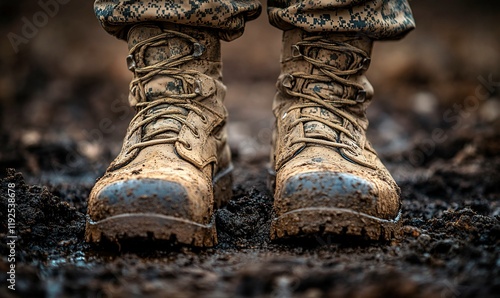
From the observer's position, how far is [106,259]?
1.60 meters

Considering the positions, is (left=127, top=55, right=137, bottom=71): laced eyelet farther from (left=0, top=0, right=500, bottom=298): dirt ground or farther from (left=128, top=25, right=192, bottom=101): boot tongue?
(left=0, top=0, right=500, bottom=298): dirt ground

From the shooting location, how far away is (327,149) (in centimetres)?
185

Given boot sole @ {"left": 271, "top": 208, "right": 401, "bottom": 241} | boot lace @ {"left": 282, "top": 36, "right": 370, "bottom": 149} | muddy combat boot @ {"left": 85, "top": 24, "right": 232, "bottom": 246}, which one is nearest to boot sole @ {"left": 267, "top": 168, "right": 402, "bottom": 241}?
boot sole @ {"left": 271, "top": 208, "right": 401, "bottom": 241}

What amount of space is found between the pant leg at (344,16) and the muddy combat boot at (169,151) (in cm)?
32

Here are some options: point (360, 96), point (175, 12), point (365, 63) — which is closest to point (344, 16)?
point (365, 63)

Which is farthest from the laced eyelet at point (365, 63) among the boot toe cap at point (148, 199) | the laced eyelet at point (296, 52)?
the boot toe cap at point (148, 199)

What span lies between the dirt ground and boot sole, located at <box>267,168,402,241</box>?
0.18ft

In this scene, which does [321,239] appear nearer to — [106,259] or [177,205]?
[177,205]

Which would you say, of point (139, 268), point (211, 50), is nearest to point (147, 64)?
point (211, 50)

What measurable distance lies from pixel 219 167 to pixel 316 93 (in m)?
0.48

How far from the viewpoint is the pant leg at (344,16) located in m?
1.95

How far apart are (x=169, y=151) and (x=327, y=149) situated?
20.9 inches

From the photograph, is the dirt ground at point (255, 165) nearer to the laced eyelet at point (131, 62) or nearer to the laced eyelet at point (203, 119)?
the laced eyelet at point (203, 119)

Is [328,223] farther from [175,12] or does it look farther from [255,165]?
[255,165]
